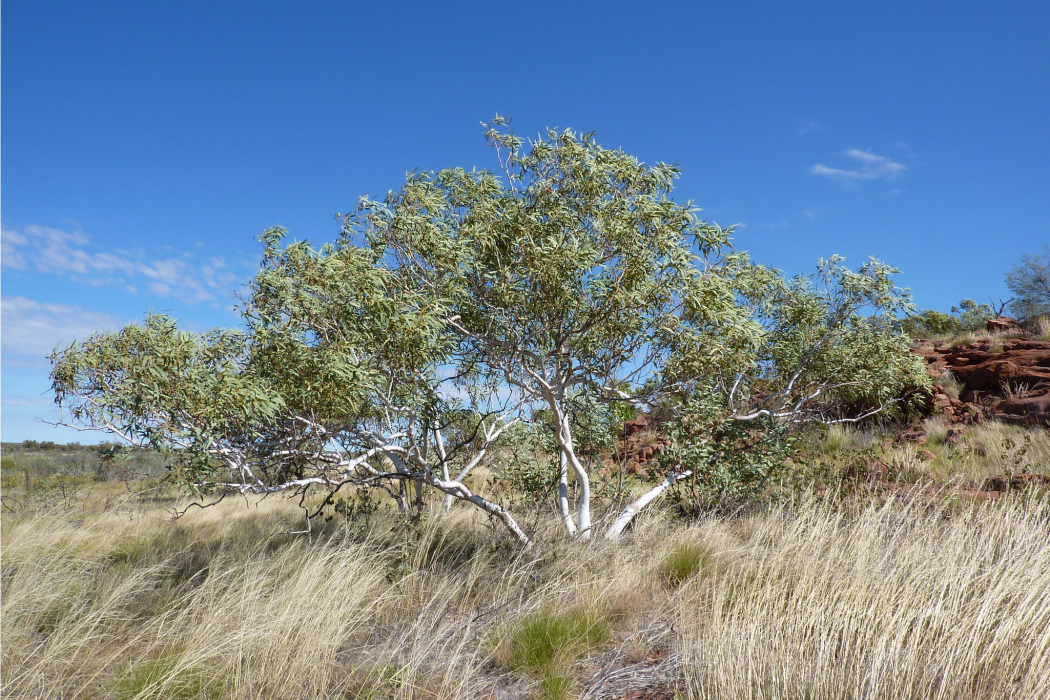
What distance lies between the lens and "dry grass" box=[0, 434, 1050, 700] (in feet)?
11.1

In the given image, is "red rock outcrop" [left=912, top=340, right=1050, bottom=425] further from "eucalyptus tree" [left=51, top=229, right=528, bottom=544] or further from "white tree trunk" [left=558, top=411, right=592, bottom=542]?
"eucalyptus tree" [left=51, top=229, right=528, bottom=544]

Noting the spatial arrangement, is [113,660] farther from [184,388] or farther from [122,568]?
[122,568]

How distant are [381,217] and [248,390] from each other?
2.47 m

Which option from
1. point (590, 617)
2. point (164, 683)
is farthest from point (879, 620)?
point (164, 683)

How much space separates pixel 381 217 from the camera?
6.41m

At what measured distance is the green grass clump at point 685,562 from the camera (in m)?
5.56

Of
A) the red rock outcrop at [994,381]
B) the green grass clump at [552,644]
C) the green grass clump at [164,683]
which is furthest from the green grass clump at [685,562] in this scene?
the red rock outcrop at [994,381]

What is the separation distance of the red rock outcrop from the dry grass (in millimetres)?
6900

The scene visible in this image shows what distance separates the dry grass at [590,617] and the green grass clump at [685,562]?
0.09 feet

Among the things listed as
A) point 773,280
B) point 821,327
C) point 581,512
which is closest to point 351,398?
point 581,512

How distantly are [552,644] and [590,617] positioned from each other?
0.59 meters

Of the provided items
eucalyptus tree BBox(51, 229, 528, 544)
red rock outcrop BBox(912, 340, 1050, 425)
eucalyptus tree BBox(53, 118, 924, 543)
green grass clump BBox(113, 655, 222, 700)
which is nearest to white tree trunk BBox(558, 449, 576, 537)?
eucalyptus tree BBox(53, 118, 924, 543)

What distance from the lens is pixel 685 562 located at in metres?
5.73

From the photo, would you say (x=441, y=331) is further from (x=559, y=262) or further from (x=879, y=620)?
(x=879, y=620)
